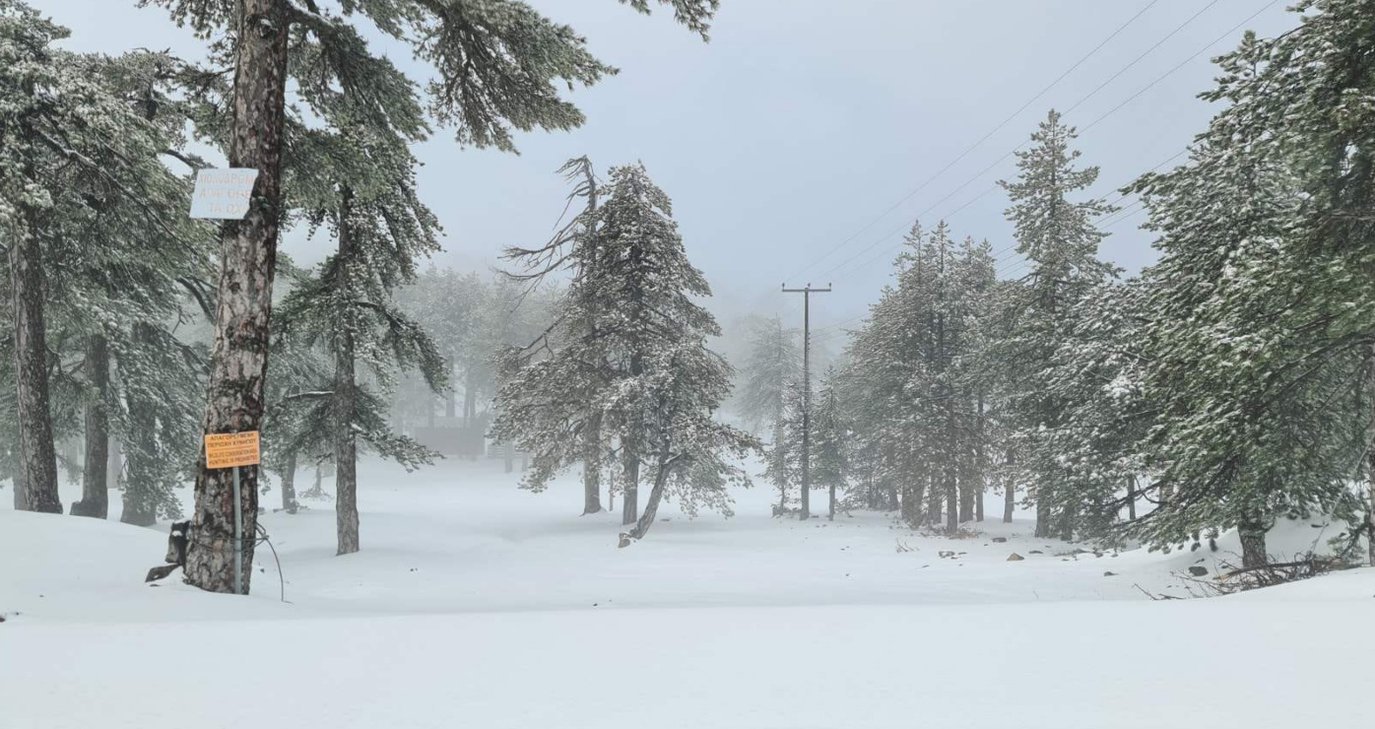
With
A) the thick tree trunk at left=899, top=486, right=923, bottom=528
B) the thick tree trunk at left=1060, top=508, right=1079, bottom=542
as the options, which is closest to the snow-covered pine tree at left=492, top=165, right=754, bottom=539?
the thick tree trunk at left=899, top=486, right=923, bottom=528

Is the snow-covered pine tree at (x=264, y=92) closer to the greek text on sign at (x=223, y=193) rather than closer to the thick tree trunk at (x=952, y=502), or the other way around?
the greek text on sign at (x=223, y=193)

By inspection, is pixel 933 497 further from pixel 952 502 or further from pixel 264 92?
pixel 264 92

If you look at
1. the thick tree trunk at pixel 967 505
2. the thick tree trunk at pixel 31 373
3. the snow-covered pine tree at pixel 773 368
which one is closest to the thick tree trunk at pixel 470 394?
the snow-covered pine tree at pixel 773 368

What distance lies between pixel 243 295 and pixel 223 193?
3.21 ft

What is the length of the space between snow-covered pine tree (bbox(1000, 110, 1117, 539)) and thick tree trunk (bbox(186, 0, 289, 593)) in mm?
18311

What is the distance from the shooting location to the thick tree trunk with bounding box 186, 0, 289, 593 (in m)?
6.55

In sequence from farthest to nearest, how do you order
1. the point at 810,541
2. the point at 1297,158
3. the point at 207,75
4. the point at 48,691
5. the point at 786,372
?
the point at 786,372 < the point at 810,541 < the point at 207,75 < the point at 1297,158 < the point at 48,691

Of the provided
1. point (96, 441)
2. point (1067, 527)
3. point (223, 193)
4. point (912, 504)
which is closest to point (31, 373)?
point (96, 441)

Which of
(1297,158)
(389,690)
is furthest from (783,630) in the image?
(1297,158)

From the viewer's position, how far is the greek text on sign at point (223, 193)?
6.27 meters

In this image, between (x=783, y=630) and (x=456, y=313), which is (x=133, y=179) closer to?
(x=783, y=630)

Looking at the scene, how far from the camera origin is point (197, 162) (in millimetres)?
13320

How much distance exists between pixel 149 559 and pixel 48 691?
699cm

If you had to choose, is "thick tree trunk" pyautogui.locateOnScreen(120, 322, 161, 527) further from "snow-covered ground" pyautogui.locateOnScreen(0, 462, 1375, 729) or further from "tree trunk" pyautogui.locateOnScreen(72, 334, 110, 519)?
"snow-covered ground" pyautogui.locateOnScreen(0, 462, 1375, 729)
